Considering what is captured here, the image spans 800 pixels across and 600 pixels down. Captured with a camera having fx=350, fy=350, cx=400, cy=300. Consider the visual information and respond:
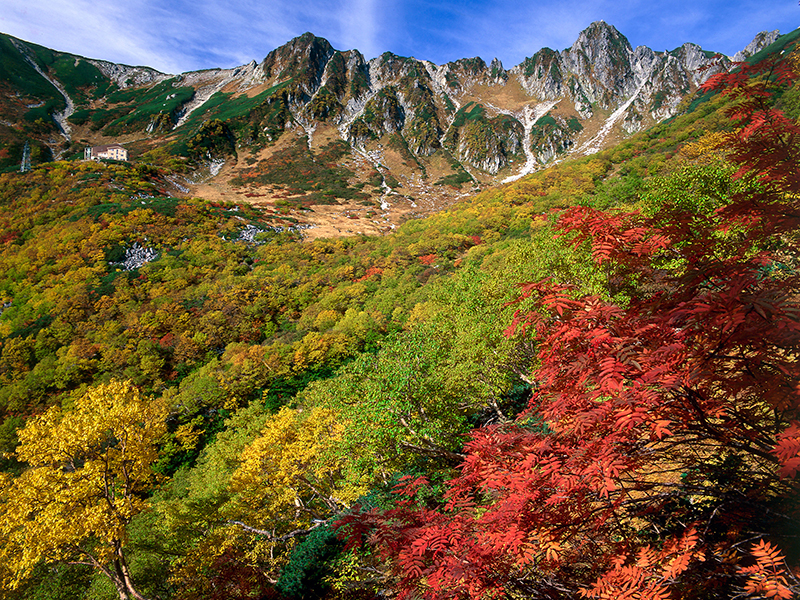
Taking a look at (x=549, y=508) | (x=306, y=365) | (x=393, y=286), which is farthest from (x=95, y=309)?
(x=549, y=508)

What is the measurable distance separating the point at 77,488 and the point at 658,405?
1256 cm

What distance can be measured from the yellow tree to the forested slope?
7 cm

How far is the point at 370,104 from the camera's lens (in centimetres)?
13988

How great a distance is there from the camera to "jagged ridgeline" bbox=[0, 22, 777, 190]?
11438 cm

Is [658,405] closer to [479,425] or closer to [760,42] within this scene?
[479,425]

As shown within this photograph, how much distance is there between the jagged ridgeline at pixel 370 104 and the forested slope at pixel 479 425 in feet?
251

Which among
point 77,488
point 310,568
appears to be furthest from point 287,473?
point 77,488

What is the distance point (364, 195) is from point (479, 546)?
10054cm

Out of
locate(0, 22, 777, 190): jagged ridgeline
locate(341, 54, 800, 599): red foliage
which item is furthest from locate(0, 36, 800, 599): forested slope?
locate(0, 22, 777, 190): jagged ridgeline

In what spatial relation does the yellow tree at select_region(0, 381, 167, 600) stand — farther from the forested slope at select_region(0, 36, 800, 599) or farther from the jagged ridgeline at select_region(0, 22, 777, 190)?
the jagged ridgeline at select_region(0, 22, 777, 190)

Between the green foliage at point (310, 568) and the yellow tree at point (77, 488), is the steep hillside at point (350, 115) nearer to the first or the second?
the yellow tree at point (77, 488)

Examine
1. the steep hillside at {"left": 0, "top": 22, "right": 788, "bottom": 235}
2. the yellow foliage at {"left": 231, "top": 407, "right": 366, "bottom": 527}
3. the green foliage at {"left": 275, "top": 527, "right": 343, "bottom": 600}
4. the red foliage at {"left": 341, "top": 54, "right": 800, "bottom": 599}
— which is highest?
the steep hillside at {"left": 0, "top": 22, "right": 788, "bottom": 235}

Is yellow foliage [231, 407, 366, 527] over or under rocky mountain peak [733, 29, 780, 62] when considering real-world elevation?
under

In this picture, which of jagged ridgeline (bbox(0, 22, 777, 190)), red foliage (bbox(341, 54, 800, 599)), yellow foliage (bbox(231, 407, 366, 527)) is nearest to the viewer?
red foliage (bbox(341, 54, 800, 599))
